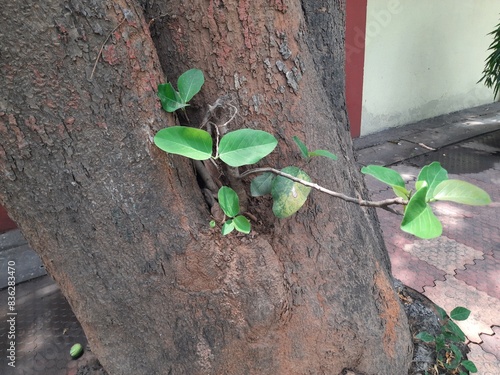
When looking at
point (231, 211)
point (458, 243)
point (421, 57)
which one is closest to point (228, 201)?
point (231, 211)

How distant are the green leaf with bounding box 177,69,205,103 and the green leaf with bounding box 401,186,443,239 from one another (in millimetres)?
399

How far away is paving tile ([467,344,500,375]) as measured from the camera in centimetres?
159

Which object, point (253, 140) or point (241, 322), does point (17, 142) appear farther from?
point (241, 322)

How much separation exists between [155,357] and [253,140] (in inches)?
20.5

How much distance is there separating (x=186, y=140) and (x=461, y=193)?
39 centimetres

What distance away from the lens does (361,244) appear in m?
0.96

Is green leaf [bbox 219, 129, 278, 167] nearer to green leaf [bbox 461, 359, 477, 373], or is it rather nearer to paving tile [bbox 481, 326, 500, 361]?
green leaf [bbox 461, 359, 477, 373]

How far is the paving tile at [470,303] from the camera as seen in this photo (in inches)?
72.3

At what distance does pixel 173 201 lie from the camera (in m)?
0.74

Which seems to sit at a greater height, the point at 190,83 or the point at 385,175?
the point at 190,83

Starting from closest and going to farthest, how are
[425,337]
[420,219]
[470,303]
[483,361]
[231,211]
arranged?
1. [420,219]
2. [231,211]
3. [425,337]
4. [483,361]
5. [470,303]

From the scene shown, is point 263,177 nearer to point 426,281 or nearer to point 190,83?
point 190,83

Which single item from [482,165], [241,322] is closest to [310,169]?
[241,322]

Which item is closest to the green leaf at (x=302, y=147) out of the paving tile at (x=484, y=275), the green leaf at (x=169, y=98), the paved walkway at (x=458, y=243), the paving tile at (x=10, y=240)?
the green leaf at (x=169, y=98)
